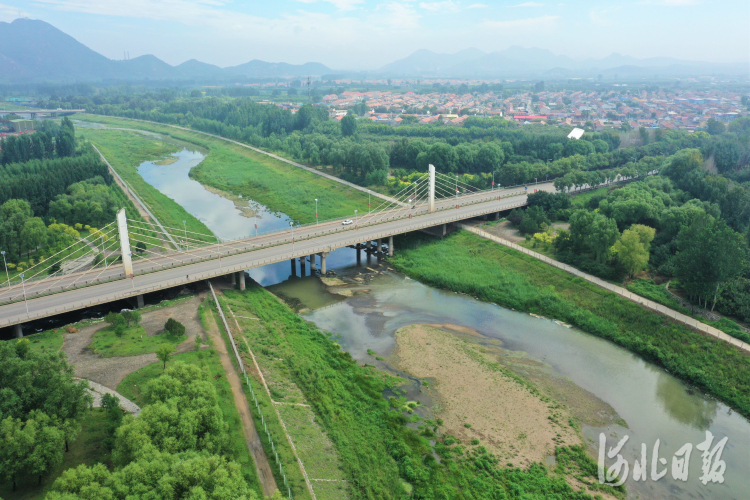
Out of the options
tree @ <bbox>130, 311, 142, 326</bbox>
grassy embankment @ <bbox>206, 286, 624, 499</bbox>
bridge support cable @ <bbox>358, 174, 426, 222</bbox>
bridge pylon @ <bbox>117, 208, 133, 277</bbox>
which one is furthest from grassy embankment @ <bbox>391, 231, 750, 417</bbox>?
tree @ <bbox>130, 311, 142, 326</bbox>

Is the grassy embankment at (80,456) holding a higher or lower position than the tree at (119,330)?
lower

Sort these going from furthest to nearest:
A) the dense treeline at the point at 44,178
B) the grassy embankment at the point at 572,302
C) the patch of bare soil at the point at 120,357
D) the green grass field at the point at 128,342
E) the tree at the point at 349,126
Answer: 1. the tree at the point at 349,126
2. the dense treeline at the point at 44,178
3. the grassy embankment at the point at 572,302
4. the green grass field at the point at 128,342
5. the patch of bare soil at the point at 120,357

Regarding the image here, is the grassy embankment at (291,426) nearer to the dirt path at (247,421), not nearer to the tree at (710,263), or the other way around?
the dirt path at (247,421)

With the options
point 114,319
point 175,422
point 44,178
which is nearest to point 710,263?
point 175,422

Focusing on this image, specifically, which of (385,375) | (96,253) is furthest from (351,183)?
(385,375)

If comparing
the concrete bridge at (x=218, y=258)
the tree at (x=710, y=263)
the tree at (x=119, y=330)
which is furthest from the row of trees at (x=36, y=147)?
the tree at (x=710, y=263)
